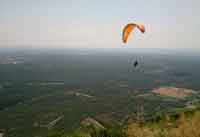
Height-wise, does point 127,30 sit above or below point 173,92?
above

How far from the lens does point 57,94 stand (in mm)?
56969

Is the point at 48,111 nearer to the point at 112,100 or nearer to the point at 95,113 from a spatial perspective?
the point at 95,113

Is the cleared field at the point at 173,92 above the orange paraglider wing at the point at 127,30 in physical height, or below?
below

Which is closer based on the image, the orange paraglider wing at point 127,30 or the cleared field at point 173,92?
the orange paraglider wing at point 127,30

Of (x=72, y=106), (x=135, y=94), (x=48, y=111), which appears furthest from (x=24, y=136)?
(x=135, y=94)

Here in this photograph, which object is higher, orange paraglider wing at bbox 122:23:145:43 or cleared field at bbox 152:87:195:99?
orange paraglider wing at bbox 122:23:145:43

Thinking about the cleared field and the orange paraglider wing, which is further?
the cleared field

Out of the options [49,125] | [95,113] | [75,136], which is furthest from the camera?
[95,113]

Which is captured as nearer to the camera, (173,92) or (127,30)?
(127,30)

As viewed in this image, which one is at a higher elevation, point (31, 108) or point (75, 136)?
point (75, 136)

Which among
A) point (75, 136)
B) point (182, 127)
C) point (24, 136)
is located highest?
point (182, 127)

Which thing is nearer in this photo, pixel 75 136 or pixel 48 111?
pixel 75 136

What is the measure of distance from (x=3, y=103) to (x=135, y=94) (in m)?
32.7

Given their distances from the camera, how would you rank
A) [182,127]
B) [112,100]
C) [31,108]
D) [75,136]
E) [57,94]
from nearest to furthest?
[182,127] < [75,136] < [31,108] < [112,100] < [57,94]
